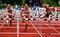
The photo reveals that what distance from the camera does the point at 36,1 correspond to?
70250 millimetres

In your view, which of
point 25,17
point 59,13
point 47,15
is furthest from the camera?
point 59,13

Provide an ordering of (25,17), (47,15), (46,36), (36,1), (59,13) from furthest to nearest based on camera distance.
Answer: (36,1), (59,13), (47,15), (25,17), (46,36)

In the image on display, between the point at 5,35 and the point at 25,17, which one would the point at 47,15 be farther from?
the point at 5,35

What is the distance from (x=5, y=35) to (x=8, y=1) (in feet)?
181

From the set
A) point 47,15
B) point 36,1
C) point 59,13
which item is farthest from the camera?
point 36,1

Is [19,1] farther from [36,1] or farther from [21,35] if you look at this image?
[21,35]

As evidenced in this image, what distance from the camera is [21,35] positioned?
17719mm

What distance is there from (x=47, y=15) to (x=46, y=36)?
7444mm

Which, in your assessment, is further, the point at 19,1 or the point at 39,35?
the point at 19,1

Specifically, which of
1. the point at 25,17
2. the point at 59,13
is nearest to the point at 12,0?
the point at 59,13

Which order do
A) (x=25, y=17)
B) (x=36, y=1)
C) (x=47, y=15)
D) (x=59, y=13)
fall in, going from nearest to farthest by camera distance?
(x=25, y=17) → (x=47, y=15) → (x=59, y=13) → (x=36, y=1)

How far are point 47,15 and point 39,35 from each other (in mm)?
6956

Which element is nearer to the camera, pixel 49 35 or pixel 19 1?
pixel 49 35

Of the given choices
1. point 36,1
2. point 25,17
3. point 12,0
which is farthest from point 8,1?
point 25,17
